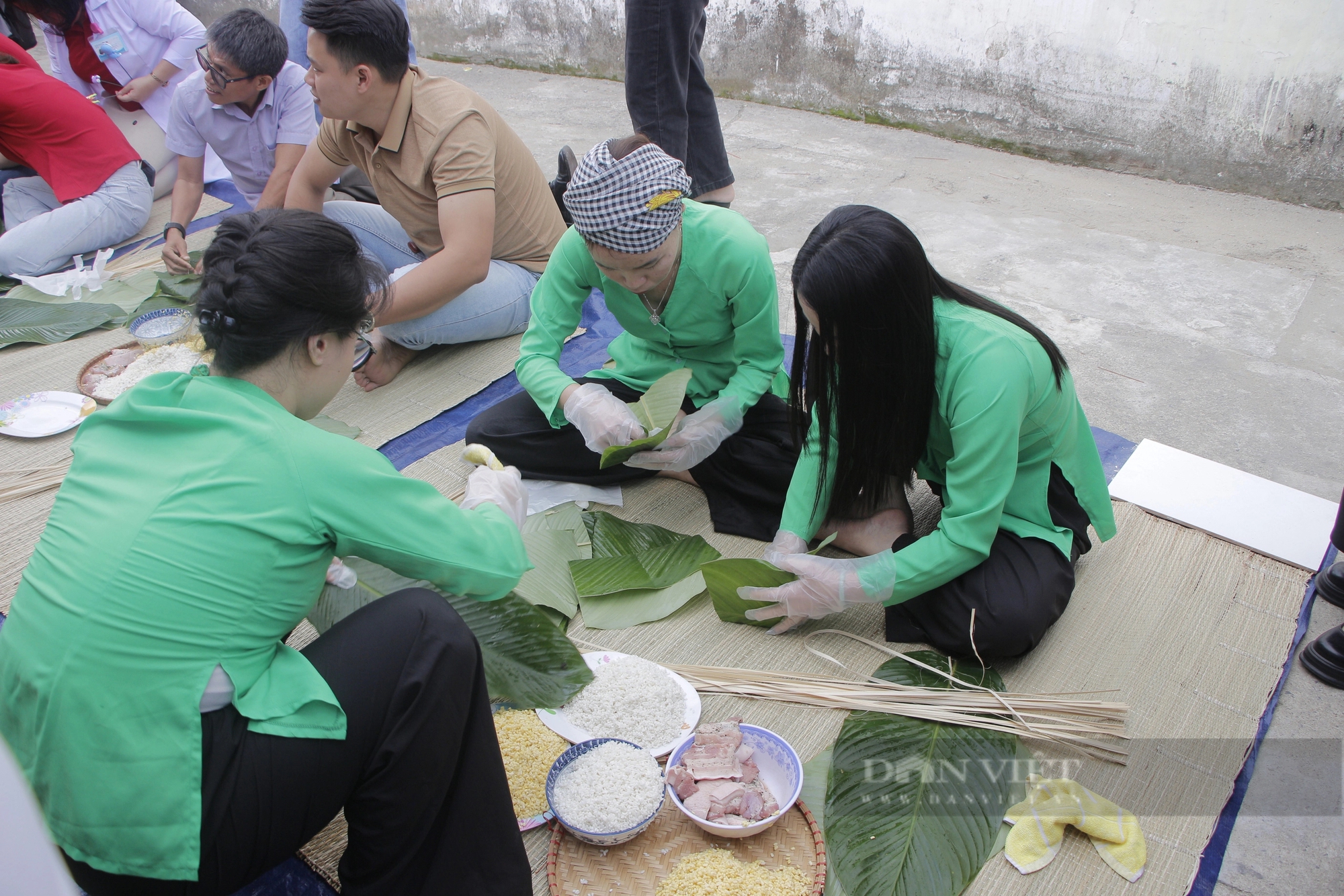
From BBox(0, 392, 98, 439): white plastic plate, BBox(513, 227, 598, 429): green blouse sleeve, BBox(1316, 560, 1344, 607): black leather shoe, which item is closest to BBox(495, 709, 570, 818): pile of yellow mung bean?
BBox(513, 227, 598, 429): green blouse sleeve

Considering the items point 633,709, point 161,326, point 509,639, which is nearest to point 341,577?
point 509,639

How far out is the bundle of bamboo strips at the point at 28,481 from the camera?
253cm

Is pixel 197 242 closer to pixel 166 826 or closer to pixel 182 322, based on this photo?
pixel 182 322

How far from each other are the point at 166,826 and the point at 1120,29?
5.03 m

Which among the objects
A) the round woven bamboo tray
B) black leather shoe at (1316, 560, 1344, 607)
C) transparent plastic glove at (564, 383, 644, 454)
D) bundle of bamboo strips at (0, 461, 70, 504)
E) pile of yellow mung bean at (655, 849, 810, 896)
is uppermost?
transparent plastic glove at (564, 383, 644, 454)

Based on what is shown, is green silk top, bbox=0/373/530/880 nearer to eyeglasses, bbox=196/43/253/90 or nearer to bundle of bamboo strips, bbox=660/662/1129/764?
bundle of bamboo strips, bbox=660/662/1129/764

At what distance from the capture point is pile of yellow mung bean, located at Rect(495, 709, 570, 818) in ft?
5.32

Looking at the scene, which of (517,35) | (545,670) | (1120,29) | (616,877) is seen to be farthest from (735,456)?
(517,35)

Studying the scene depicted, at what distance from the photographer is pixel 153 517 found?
1110 millimetres

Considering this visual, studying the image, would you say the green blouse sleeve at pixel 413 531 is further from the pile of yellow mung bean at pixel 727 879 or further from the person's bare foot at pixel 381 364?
the person's bare foot at pixel 381 364

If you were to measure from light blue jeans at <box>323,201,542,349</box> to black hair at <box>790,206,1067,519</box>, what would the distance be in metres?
1.42

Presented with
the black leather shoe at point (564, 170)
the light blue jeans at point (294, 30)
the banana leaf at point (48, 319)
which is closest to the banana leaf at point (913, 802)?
Answer: the black leather shoe at point (564, 170)

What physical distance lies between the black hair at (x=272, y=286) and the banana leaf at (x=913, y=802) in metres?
1.19

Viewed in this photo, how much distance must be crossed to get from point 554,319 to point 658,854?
1447 mm
